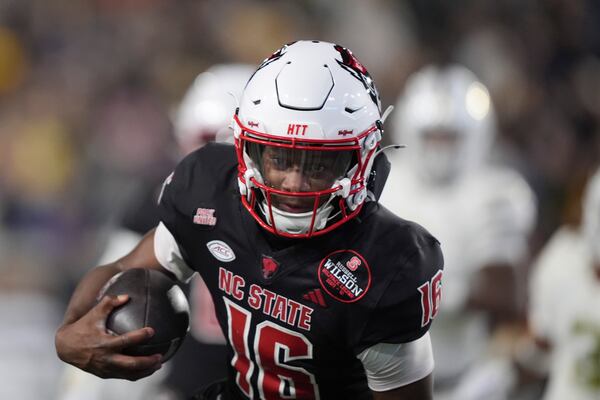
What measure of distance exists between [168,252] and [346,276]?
51 cm

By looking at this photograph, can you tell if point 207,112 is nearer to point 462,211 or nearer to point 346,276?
point 462,211

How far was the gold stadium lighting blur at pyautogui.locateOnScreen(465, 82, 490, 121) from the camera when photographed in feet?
16.8

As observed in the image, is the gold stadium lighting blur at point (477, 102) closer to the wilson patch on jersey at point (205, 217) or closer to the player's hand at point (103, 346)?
the wilson patch on jersey at point (205, 217)

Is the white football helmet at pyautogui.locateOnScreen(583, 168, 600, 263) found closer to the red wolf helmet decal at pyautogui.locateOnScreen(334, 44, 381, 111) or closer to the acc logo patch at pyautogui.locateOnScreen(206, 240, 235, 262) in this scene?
the red wolf helmet decal at pyautogui.locateOnScreen(334, 44, 381, 111)

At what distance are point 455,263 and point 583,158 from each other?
2213mm

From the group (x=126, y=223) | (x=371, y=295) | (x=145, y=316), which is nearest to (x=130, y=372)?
(x=145, y=316)

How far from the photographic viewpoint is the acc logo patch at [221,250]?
2676mm

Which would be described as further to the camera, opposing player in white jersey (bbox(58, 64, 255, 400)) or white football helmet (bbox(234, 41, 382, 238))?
opposing player in white jersey (bbox(58, 64, 255, 400))

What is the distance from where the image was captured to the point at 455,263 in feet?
15.6

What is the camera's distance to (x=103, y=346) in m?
2.56

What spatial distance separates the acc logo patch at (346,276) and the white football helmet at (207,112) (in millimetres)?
1865

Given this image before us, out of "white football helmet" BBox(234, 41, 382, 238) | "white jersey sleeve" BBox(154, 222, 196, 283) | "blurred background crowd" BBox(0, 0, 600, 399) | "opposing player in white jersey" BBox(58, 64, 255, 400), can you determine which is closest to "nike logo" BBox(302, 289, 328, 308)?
"white football helmet" BBox(234, 41, 382, 238)

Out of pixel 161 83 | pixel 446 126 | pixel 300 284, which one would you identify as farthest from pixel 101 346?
pixel 161 83

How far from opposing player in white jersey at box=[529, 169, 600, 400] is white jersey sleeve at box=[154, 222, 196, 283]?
69.8 inches
